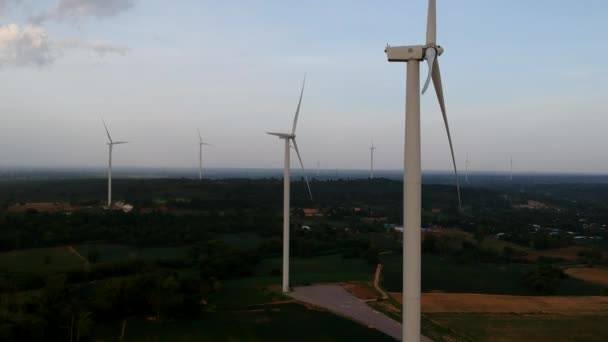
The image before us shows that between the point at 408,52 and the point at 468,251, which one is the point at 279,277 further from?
the point at 408,52

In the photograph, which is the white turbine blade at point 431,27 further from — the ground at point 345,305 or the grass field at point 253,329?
the ground at point 345,305

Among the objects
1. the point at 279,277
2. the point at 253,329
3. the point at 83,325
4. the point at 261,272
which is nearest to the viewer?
the point at 83,325

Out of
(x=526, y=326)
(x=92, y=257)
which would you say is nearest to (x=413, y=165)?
(x=526, y=326)

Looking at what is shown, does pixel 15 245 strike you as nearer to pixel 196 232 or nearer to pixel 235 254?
pixel 196 232

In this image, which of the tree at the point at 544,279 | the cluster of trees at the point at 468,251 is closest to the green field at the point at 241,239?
the cluster of trees at the point at 468,251

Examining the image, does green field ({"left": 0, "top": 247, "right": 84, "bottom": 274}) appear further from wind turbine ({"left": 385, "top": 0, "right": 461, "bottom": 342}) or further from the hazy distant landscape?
wind turbine ({"left": 385, "top": 0, "right": 461, "bottom": 342})
